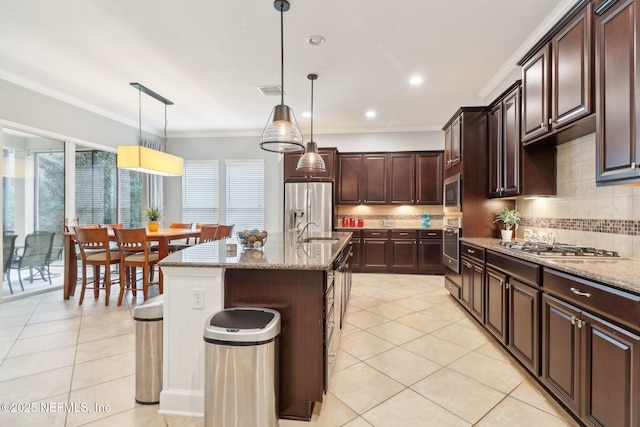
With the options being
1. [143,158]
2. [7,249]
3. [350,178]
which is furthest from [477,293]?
[7,249]

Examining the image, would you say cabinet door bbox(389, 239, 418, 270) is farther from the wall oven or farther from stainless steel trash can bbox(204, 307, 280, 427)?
stainless steel trash can bbox(204, 307, 280, 427)

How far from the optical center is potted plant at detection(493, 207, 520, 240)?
3.47m

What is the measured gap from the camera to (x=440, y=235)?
19.3ft

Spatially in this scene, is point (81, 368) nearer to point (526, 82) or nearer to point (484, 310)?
point (484, 310)

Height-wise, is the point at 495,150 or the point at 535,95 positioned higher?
the point at 535,95

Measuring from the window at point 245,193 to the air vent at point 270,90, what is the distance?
2.29 metres

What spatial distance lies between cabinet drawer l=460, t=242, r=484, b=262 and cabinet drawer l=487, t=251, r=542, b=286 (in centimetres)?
18

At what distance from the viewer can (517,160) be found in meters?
3.07

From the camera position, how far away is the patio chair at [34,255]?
4188 millimetres

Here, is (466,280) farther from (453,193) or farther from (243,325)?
(243,325)

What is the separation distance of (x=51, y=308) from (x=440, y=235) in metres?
6.02

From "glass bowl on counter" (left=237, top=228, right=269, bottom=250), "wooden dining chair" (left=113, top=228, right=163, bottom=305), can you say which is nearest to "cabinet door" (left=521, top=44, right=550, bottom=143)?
"glass bowl on counter" (left=237, top=228, right=269, bottom=250)

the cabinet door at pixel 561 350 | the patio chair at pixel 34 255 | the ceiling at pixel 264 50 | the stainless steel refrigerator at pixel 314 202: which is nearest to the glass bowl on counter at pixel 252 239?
the ceiling at pixel 264 50

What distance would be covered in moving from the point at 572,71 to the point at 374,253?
4.22 metres
